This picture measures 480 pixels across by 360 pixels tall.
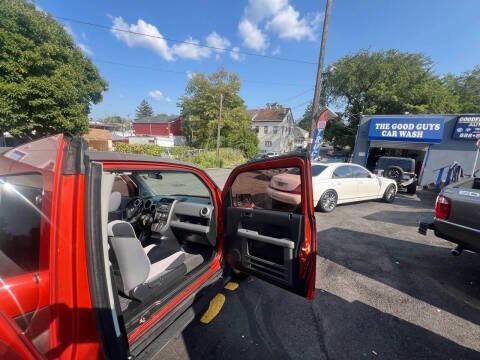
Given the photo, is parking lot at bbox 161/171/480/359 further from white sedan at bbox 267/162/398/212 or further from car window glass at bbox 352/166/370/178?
car window glass at bbox 352/166/370/178

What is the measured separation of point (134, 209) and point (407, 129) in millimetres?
15598

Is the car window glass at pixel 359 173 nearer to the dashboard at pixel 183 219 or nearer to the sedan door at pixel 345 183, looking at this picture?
the sedan door at pixel 345 183

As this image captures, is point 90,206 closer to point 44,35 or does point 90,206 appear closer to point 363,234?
point 363,234

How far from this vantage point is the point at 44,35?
12.7 m

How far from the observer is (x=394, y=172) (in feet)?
33.2

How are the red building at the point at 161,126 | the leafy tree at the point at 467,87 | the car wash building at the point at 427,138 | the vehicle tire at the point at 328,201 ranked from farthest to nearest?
the red building at the point at 161,126 → the leafy tree at the point at 467,87 → the car wash building at the point at 427,138 → the vehicle tire at the point at 328,201

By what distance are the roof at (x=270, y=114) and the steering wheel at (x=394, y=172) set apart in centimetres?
3425

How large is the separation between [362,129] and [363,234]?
12605 mm

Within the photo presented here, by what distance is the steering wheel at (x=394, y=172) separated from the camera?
9942mm

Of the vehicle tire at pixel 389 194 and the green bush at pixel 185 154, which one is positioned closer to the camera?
the vehicle tire at pixel 389 194

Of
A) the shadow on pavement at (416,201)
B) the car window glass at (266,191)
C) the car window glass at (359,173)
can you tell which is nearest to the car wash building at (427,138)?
the shadow on pavement at (416,201)

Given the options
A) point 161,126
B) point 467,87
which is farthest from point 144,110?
point 467,87

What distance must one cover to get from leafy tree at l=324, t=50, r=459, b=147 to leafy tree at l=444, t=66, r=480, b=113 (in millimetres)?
3765

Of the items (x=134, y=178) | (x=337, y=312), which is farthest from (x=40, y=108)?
(x=337, y=312)
